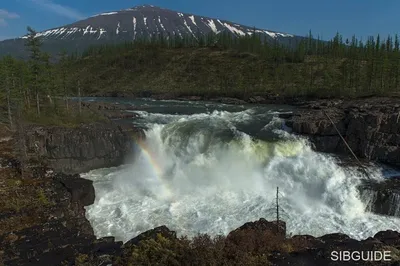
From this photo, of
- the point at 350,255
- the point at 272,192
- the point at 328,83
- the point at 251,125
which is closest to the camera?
the point at 350,255

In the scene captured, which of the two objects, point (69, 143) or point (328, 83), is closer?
point (69, 143)

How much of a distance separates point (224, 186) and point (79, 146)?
50.9ft

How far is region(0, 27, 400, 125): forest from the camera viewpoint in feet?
165

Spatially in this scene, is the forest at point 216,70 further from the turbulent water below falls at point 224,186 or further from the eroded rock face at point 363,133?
the eroded rock face at point 363,133

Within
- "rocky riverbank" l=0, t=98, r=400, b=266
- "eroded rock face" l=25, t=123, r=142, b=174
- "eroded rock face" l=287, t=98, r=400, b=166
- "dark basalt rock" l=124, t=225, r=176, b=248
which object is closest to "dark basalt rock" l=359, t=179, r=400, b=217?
"eroded rock face" l=287, t=98, r=400, b=166

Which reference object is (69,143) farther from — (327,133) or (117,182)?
(327,133)

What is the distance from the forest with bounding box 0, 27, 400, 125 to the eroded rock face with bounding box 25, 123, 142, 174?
26.9ft

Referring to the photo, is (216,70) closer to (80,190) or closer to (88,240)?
(80,190)

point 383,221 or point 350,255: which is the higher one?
point 350,255

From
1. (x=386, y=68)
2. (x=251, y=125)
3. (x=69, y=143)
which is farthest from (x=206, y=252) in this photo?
(x=386, y=68)

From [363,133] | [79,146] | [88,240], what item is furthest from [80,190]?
[363,133]

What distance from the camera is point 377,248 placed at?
1366cm

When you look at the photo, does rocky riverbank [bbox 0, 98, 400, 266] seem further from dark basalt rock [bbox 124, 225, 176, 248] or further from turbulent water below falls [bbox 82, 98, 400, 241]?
turbulent water below falls [bbox 82, 98, 400, 241]

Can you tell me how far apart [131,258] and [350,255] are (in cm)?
900
